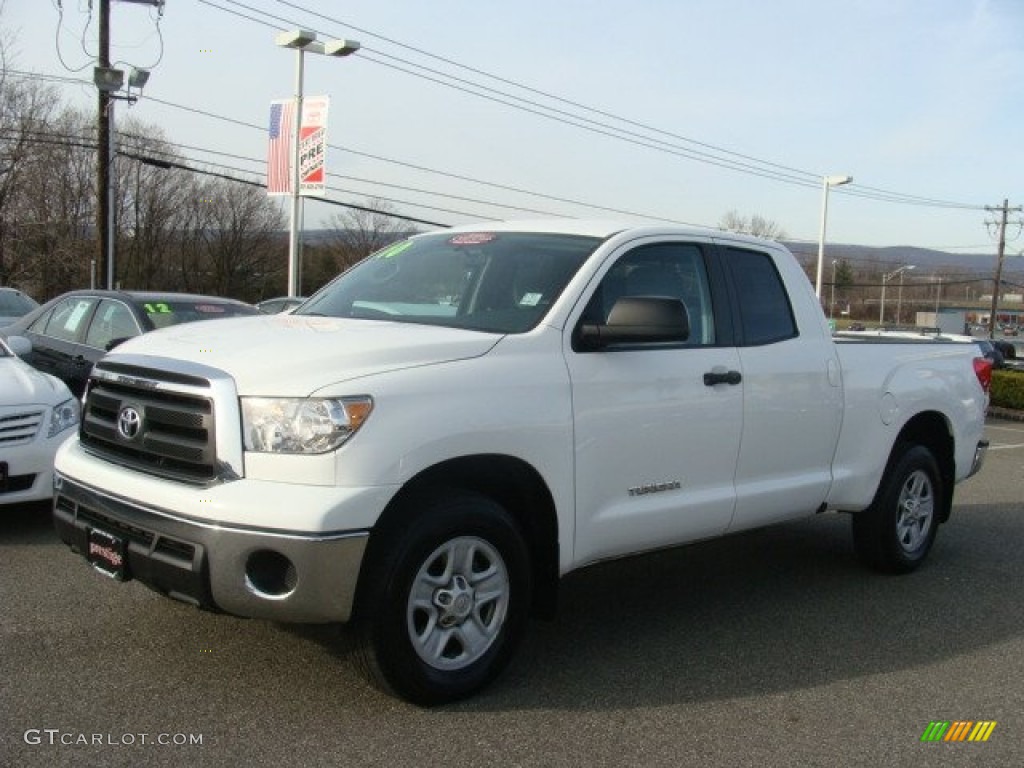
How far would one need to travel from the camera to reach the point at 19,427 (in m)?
6.07

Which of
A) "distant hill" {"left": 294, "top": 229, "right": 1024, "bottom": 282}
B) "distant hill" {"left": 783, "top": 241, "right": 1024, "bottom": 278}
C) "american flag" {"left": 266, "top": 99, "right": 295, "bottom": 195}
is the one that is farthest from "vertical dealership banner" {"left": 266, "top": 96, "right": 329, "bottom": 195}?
"distant hill" {"left": 783, "top": 241, "right": 1024, "bottom": 278}

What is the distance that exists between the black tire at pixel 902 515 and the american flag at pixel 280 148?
1524 centimetres

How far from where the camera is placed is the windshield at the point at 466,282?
4207 mm

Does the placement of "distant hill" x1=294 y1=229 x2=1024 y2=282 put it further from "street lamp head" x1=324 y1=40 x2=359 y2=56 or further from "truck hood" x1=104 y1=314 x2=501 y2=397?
"truck hood" x1=104 y1=314 x2=501 y2=397

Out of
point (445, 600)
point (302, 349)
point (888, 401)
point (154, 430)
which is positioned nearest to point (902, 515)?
point (888, 401)

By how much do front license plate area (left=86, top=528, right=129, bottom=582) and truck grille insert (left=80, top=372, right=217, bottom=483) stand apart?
0.28 m

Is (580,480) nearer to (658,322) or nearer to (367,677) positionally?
(658,322)

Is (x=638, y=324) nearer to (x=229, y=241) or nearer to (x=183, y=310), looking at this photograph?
(x=183, y=310)

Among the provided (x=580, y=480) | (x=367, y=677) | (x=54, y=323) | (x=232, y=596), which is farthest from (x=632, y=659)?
(x=54, y=323)

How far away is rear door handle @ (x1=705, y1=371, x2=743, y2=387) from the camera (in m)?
4.52

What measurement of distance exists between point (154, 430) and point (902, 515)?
4535 mm

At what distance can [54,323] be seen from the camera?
29.7 ft

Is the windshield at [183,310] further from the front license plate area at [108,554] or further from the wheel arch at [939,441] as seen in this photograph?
the wheel arch at [939,441]

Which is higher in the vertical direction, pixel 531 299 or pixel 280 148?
pixel 280 148
